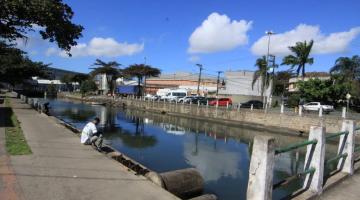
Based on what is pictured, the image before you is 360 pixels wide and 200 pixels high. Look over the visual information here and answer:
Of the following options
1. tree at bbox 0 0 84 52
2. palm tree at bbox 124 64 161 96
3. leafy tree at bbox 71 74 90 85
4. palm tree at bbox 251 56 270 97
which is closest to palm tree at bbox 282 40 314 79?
palm tree at bbox 251 56 270 97

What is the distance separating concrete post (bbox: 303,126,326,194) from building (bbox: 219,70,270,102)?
188 ft

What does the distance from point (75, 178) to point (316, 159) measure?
5.05m

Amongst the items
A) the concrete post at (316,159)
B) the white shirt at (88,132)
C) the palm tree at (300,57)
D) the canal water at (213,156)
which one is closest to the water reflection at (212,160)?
the canal water at (213,156)

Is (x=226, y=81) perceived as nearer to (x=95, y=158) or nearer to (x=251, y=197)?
(x=95, y=158)

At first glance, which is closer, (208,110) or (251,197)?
(251,197)

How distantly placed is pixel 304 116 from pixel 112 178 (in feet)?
91.4

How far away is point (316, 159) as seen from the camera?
22.5 feet

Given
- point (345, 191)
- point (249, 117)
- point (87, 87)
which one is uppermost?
point (87, 87)

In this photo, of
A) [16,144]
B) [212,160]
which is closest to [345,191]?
[16,144]

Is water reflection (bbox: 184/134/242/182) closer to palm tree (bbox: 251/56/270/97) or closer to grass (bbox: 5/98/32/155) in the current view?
grass (bbox: 5/98/32/155)

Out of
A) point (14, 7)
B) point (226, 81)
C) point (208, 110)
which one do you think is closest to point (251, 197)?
point (14, 7)

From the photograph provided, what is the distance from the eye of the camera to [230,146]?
1053 inches

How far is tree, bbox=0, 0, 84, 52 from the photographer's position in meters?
19.9

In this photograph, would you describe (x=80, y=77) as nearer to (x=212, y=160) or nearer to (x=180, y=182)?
(x=212, y=160)
